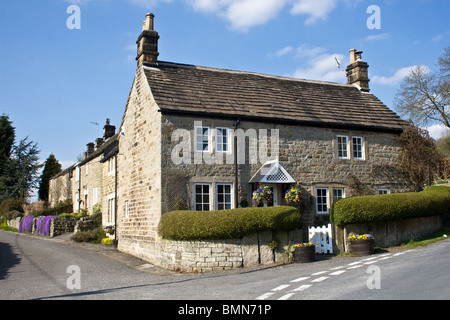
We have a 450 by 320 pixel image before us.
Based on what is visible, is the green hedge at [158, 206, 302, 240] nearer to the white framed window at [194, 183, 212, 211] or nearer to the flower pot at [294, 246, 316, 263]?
the flower pot at [294, 246, 316, 263]

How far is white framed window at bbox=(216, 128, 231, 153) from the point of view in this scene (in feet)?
53.6

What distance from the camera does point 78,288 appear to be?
34.2ft

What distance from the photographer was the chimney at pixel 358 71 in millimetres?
23375

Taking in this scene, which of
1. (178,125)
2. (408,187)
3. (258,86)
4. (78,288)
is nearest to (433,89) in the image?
(408,187)

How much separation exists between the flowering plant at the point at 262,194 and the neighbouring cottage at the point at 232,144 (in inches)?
13.1

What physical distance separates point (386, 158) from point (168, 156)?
1058cm

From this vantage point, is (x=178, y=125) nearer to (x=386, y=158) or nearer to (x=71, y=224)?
(x=386, y=158)

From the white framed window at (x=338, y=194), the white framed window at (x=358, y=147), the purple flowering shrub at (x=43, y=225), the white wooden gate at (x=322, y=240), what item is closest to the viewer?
the white wooden gate at (x=322, y=240)

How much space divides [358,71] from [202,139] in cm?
1188

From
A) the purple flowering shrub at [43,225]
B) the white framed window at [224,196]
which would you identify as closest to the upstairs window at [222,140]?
the white framed window at [224,196]

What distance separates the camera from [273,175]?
1623 cm

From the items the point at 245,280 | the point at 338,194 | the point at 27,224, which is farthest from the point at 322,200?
the point at 27,224

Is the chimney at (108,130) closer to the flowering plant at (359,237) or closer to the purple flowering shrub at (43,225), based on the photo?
the purple flowering shrub at (43,225)
